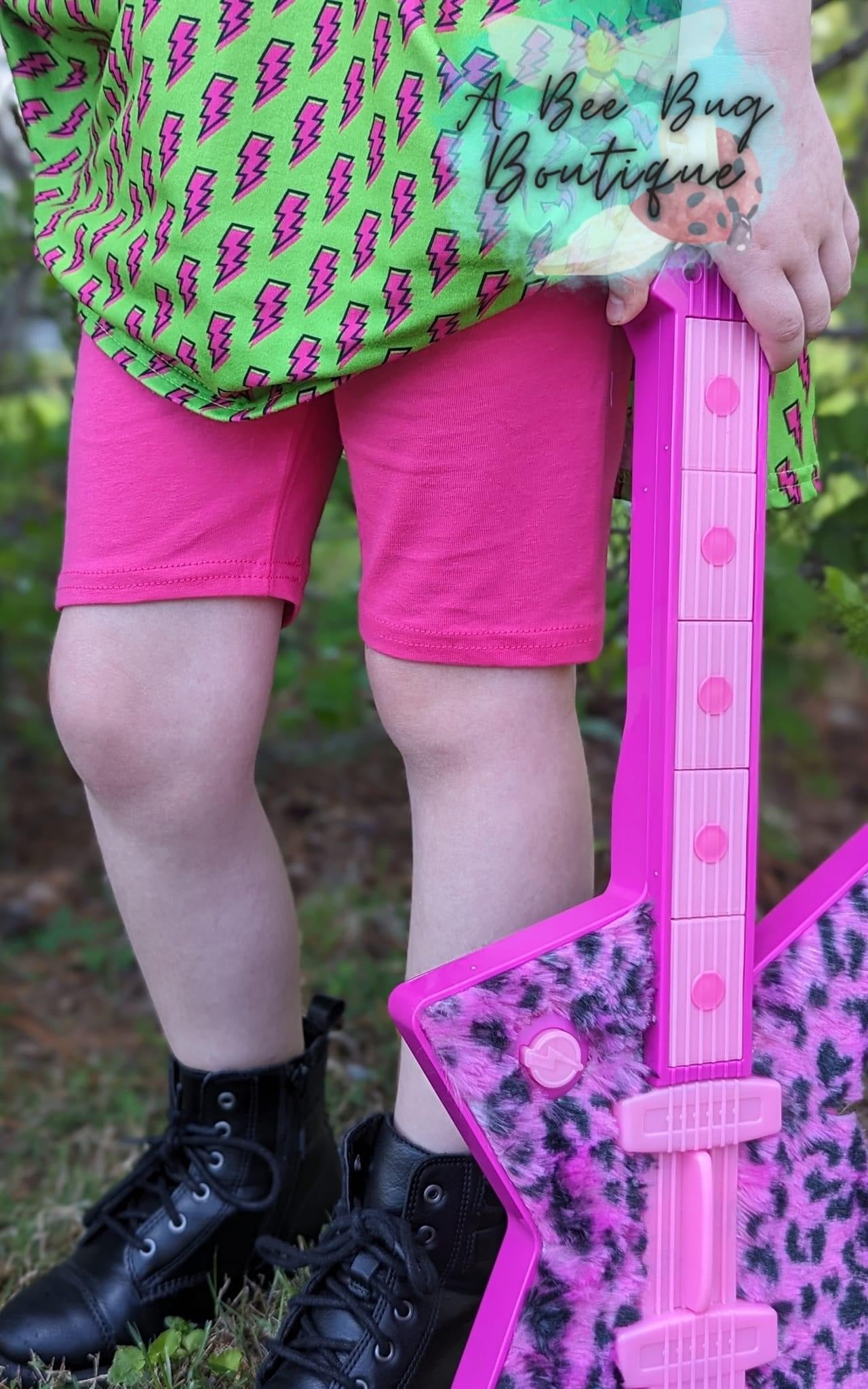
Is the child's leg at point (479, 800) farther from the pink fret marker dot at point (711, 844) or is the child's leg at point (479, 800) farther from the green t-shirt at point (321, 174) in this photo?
the green t-shirt at point (321, 174)

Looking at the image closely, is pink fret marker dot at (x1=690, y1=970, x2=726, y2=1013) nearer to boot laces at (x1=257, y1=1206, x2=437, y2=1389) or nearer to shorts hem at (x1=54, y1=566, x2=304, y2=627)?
boot laces at (x1=257, y1=1206, x2=437, y2=1389)

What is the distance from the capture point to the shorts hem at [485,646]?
0.98 meters

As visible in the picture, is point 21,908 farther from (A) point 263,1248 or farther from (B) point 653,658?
(B) point 653,658

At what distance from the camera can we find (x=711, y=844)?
38.0 inches

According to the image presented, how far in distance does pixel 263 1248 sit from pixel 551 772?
1.61ft

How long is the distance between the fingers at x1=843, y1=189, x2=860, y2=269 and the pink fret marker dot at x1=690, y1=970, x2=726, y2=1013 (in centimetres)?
52

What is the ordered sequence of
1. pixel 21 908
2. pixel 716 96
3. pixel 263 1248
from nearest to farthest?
pixel 716 96, pixel 263 1248, pixel 21 908

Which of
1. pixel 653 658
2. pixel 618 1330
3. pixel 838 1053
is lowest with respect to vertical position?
pixel 618 1330

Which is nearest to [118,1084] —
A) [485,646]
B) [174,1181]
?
[174,1181]

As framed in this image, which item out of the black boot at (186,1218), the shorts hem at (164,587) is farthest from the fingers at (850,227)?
the black boot at (186,1218)

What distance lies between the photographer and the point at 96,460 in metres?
1.08

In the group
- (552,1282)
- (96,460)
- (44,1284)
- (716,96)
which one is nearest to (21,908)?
(44,1284)

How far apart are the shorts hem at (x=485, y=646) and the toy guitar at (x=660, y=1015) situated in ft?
0.18

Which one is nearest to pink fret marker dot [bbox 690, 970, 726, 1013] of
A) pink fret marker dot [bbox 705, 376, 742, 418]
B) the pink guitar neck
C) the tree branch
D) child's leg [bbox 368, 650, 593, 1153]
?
the pink guitar neck
